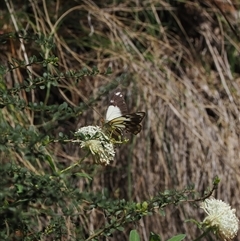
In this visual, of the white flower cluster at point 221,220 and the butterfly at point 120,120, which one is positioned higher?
the butterfly at point 120,120

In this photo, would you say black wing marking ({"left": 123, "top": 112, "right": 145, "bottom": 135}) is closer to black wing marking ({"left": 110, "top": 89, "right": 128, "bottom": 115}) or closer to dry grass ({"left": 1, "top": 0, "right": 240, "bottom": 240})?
black wing marking ({"left": 110, "top": 89, "right": 128, "bottom": 115})

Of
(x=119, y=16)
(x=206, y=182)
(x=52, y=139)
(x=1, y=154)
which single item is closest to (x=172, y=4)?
(x=119, y=16)

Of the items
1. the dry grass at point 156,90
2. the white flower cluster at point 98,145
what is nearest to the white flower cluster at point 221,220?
the white flower cluster at point 98,145

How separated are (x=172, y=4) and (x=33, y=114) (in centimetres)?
86

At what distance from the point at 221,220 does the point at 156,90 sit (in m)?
1.12

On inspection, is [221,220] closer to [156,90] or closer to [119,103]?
[119,103]

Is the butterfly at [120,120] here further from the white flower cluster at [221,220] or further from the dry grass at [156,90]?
the dry grass at [156,90]

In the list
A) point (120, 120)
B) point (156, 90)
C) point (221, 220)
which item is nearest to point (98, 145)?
point (120, 120)

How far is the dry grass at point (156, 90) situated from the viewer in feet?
6.84

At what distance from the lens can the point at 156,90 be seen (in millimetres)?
2188

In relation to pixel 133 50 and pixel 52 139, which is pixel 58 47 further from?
pixel 52 139

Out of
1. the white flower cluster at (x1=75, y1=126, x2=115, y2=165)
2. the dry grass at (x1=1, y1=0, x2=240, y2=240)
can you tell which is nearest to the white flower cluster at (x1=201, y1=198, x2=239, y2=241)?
the white flower cluster at (x1=75, y1=126, x2=115, y2=165)

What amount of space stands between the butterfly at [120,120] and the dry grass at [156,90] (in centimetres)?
63

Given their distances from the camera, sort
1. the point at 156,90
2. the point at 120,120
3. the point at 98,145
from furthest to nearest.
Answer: the point at 156,90
the point at 120,120
the point at 98,145
